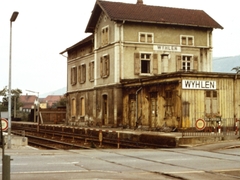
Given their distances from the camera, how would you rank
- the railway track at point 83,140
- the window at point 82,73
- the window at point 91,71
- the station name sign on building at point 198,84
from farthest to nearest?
the window at point 82,73, the window at point 91,71, the station name sign on building at point 198,84, the railway track at point 83,140

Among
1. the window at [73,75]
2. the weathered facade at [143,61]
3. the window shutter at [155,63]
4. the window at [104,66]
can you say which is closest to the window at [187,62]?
the weathered facade at [143,61]

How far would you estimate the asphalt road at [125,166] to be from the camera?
11023 mm

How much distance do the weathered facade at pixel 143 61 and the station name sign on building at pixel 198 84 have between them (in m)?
0.35

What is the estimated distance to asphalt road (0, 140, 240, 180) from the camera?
36.2 ft

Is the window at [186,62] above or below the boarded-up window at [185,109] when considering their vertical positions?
above

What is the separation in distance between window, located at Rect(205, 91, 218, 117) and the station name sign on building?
14.5 inches

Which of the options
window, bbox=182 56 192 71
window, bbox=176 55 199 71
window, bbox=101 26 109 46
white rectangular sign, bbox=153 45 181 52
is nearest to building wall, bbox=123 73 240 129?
white rectangular sign, bbox=153 45 181 52

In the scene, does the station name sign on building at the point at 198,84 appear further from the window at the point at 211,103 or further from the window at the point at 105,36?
the window at the point at 105,36

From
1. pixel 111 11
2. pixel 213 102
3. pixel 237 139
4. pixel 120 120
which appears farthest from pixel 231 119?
pixel 111 11

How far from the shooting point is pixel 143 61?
3859 cm

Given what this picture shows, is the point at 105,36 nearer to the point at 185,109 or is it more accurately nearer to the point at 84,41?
the point at 84,41

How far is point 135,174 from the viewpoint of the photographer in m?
11.4

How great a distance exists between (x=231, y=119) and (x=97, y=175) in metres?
20.0

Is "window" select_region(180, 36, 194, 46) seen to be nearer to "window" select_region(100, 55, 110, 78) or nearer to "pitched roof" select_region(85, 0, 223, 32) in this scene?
"pitched roof" select_region(85, 0, 223, 32)
